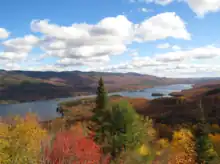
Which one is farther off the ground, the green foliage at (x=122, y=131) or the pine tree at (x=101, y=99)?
the pine tree at (x=101, y=99)

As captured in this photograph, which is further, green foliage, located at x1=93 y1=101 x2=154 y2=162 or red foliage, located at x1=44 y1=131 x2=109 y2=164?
green foliage, located at x1=93 y1=101 x2=154 y2=162

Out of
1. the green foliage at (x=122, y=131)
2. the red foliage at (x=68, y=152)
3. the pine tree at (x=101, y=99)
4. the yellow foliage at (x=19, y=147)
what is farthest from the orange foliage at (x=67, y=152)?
the pine tree at (x=101, y=99)

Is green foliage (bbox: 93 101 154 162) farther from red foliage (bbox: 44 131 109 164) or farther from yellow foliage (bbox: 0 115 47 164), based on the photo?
yellow foliage (bbox: 0 115 47 164)

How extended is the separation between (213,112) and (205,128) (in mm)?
81423

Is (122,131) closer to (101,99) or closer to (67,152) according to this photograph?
(101,99)

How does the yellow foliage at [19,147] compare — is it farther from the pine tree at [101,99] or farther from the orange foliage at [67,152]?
the pine tree at [101,99]

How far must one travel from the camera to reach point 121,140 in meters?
30.9

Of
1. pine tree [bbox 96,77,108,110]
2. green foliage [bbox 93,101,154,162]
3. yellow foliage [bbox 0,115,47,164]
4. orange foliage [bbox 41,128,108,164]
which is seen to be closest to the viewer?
orange foliage [bbox 41,128,108,164]

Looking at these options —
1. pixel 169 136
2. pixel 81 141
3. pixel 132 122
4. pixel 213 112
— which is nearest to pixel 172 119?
pixel 213 112

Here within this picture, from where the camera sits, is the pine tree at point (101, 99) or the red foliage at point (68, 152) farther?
the pine tree at point (101, 99)

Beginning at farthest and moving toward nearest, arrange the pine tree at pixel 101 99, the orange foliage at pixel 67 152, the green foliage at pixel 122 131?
the pine tree at pixel 101 99
the green foliage at pixel 122 131
the orange foliage at pixel 67 152

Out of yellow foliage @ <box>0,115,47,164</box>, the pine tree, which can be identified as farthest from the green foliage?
yellow foliage @ <box>0,115,47,164</box>

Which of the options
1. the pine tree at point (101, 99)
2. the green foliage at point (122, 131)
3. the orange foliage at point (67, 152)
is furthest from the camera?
the pine tree at point (101, 99)

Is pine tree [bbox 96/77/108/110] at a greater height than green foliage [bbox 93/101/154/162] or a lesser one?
greater
